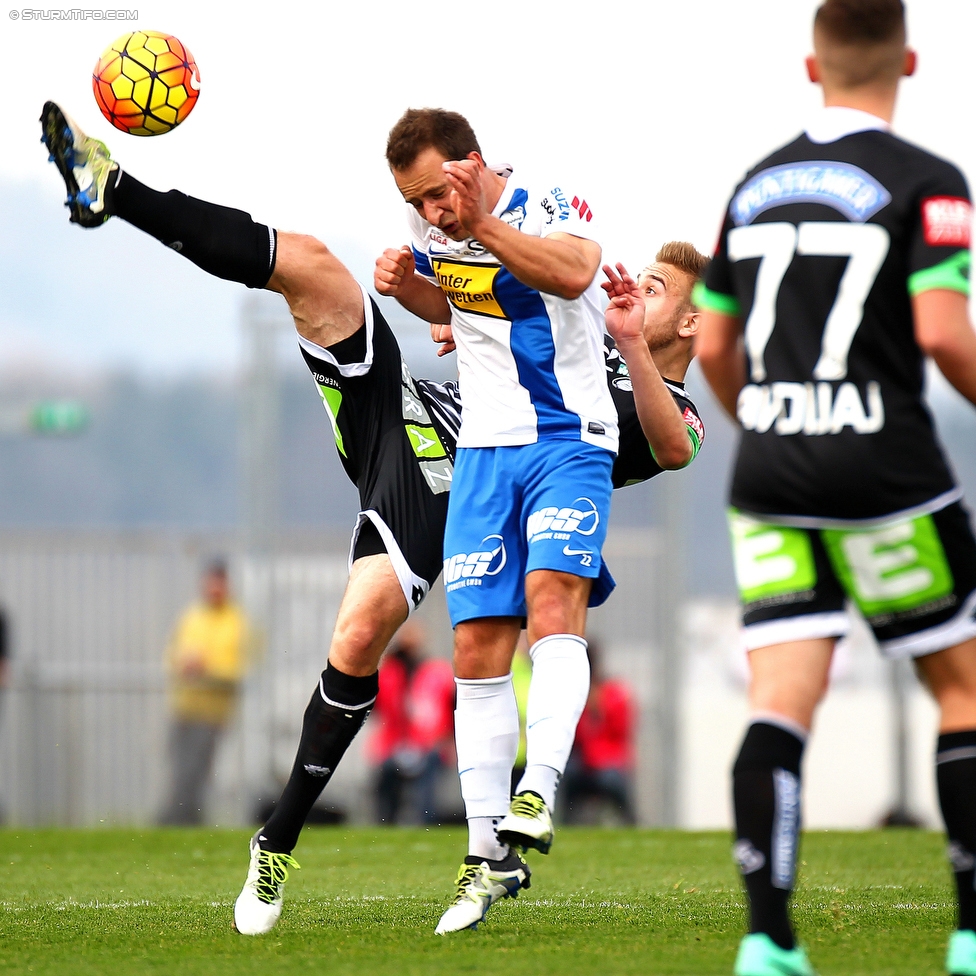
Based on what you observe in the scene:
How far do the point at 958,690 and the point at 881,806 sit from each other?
10.4 meters

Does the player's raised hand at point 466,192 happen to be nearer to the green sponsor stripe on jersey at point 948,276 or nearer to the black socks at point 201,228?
the black socks at point 201,228

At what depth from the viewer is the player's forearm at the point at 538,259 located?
14.6 ft

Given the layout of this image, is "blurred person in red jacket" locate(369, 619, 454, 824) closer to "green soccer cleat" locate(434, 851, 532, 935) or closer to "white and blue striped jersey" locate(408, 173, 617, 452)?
"green soccer cleat" locate(434, 851, 532, 935)

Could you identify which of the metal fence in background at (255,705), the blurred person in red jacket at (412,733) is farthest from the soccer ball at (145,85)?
the metal fence in background at (255,705)

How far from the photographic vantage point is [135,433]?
85.8 ft

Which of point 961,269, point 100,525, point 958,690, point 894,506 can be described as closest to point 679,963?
point 958,690

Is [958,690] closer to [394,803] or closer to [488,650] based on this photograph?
[488,650]

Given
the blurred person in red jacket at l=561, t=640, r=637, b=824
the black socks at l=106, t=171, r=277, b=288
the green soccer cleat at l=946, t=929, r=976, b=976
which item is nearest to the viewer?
the green soccer cleat at l=946, t=929, r=976, b=976

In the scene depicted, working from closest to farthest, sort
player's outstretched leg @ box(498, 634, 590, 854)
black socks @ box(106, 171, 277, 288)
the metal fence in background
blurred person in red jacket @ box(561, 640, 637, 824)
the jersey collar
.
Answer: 1. the jersey collar
2. player's outstretched leg @ box(498, 634, 590, 854)
3. black socks @ box(106, 171, 277, 288)
4. blurred person in red jacket @ box(561, 640, 637, 824)
5. the metal fence in background

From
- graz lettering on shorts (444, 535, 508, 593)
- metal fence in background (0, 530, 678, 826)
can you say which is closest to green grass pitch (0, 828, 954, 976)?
graz lettering on shorts (444, 535, 508, 593)

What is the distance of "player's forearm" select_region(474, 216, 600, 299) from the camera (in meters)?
4.44

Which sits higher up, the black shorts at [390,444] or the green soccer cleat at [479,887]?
the black shorts at [390,444]

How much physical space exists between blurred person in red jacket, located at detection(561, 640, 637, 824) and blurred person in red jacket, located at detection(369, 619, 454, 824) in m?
1.07

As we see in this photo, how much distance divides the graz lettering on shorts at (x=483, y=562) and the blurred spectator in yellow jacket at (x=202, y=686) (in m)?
9.38
